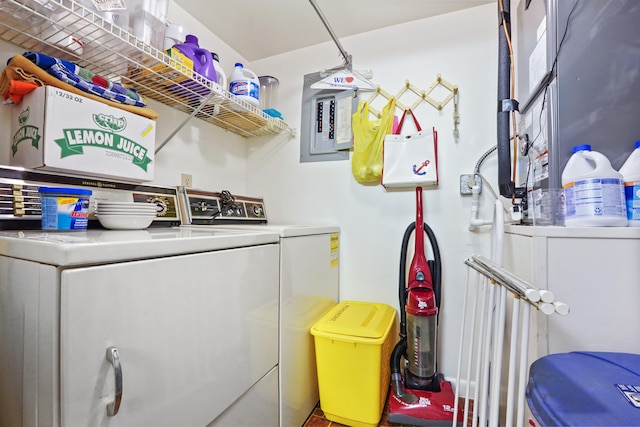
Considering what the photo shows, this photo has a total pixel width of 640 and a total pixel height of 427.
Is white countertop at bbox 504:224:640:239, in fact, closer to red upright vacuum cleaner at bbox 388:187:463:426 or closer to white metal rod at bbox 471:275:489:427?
white metal rod at bbox 471:275:489:427

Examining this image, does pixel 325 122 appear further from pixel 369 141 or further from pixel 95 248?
pixel 95 248

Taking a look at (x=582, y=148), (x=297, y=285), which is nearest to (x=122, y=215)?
(x=297, y=285)

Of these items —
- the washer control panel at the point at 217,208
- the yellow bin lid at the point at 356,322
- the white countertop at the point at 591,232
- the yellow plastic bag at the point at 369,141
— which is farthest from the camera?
the yellow plastic bag at the point at 369,141

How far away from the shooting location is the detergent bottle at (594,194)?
84cm

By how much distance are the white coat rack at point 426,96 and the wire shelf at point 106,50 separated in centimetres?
85

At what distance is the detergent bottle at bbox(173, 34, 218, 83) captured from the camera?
139cm

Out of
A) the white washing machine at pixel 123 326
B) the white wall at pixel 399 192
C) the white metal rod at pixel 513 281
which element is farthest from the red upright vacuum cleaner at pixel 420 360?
the white washing machine at pixel 123 326

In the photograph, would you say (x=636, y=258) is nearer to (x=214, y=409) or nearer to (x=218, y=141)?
(x=214, y=409)

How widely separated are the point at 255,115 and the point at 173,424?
5.15ft

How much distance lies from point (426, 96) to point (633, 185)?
1142mm

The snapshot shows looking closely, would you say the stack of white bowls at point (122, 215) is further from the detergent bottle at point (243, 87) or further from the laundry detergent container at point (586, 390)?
the laundry detergent container at point (586, 390)

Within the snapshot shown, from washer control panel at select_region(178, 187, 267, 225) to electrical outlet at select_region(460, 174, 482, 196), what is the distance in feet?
4.43

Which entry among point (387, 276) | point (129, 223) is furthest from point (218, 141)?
point (387, 276)

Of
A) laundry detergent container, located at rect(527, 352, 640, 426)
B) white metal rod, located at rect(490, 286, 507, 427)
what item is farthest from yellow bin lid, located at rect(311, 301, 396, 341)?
laundry detergent container, located at rect(527, 352, 640, 426)
